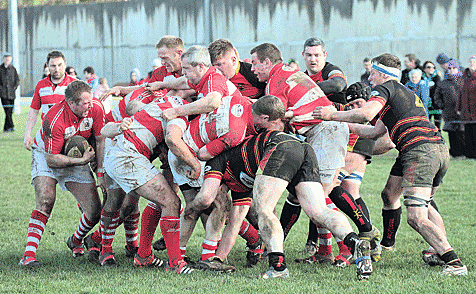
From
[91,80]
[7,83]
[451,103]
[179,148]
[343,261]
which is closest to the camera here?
[179,148]

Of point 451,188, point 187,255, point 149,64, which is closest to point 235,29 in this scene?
point 149,64

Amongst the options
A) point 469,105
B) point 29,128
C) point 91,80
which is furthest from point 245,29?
point 29,128

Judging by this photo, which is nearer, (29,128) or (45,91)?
(29,128)

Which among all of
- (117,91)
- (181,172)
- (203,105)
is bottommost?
(181,172)

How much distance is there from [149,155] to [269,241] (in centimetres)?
151

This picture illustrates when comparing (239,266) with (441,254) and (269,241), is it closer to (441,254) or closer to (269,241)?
(269,241)

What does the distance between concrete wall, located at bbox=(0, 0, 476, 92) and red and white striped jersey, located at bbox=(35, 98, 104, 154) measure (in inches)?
776

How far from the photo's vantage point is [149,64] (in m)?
29.4

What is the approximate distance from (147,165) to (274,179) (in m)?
1.30

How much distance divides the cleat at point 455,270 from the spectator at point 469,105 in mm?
8712

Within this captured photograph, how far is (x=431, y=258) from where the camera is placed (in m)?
5.50

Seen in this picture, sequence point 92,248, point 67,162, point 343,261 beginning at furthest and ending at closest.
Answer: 1. point 92,248
2. point 67,162
3. point 343,261

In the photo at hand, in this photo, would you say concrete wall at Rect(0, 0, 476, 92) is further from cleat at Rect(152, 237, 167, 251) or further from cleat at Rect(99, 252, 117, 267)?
cleat at Rect(99, 252, 117, 267)

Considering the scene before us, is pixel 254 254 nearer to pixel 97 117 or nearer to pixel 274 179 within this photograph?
pixel 274 179
